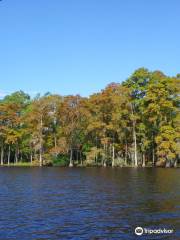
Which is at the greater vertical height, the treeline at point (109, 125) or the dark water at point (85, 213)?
the treeline at point (109, 125)

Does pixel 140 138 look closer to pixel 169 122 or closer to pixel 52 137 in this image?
pixel 169 122

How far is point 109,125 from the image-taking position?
90.8 meters

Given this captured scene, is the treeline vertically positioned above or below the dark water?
above

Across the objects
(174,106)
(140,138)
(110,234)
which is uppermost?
(174,106)

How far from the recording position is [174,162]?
91375 millimetres

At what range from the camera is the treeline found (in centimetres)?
9038

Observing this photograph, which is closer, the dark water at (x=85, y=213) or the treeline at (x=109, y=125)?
the dark water at (x=85, y=213)

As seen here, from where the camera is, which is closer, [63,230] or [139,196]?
[63,230]

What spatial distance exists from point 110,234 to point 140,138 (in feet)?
263

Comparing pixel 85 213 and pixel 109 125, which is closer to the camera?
pixel 85 213

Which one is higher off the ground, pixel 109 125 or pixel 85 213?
pixel 109 125

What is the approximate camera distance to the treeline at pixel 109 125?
3558 inches

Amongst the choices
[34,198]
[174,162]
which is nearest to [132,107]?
[174,162]

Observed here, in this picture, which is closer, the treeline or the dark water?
the dark water
